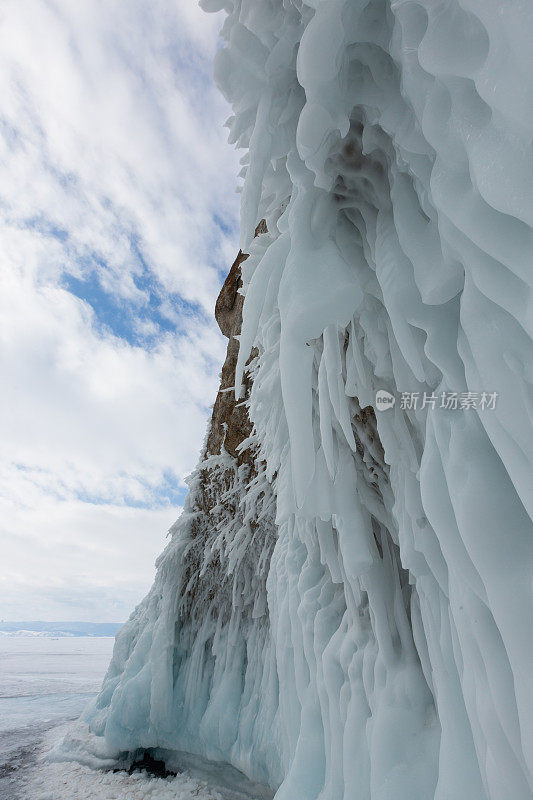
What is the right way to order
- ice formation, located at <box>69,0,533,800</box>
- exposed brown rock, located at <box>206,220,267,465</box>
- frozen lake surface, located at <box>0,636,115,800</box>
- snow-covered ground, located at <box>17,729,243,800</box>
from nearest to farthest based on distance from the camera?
1. ice formation, located at <box>69,0,533,800</box>
2. snow-covered ground, located at <box>17,729,243,800</box>
3. frozen lake surface, located at <box>0,636,115,800</box>
4. exposed brown rock, located at <box>206,220,267,465</box>

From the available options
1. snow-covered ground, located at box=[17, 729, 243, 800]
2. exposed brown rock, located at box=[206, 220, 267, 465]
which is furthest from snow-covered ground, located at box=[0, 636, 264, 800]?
exposed brown rock, located at box=[206, 220, 267, 465]

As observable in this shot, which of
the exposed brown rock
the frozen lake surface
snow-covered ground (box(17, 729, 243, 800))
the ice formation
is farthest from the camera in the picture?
the exposed brown rock

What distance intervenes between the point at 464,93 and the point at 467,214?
12.4 inches

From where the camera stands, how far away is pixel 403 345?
1563 mm

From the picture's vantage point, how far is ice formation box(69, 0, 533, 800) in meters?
1.13

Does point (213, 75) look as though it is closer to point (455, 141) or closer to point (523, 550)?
point (455, 141)

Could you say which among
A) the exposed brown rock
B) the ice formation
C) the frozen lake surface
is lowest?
the frozen lake surface

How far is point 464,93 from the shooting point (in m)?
1.23

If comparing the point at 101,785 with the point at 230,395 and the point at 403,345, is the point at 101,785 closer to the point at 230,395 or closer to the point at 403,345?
the point at 230,395

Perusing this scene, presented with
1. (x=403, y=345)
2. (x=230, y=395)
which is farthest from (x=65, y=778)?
(x=403, y=345)

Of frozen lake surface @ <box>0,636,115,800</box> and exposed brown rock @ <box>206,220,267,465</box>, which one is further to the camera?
exposed brown rock @ <box>206,220,267,465</box>

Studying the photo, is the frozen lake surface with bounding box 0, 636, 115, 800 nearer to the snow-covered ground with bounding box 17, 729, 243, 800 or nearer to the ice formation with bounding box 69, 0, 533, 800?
the snow-covered ground with bounding box 17, 729, 243, 800

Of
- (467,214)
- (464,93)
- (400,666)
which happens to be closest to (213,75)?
(464,93)

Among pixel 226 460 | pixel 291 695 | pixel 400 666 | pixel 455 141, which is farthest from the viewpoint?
pixel 226 460
